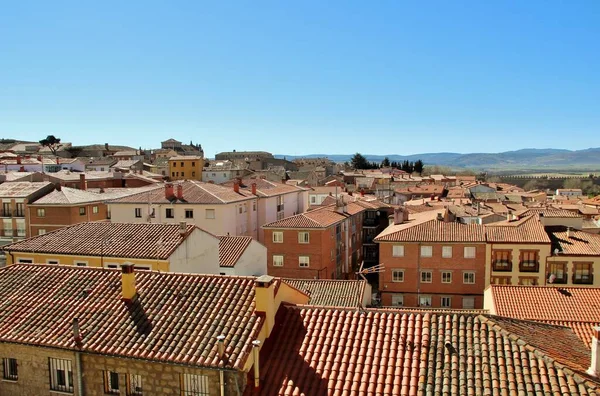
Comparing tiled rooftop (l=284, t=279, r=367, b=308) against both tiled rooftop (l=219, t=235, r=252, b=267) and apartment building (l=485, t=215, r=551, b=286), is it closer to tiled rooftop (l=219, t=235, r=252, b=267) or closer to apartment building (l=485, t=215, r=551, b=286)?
tiled rooftop (l=219, t=235, r=252, b=267)

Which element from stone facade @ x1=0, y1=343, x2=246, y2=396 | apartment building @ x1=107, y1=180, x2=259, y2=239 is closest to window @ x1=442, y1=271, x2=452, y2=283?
apartment building @ x1=107, y1=180, x2=259, y2=239

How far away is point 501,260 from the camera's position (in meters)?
40.2

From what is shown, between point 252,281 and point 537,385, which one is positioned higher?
point 252,281

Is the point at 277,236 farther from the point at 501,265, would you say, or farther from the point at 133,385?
the point at 133,385

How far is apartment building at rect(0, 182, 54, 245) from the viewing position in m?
49.3

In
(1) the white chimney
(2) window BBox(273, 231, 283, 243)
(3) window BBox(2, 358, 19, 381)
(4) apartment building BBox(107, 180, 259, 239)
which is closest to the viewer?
(1) the white chimney

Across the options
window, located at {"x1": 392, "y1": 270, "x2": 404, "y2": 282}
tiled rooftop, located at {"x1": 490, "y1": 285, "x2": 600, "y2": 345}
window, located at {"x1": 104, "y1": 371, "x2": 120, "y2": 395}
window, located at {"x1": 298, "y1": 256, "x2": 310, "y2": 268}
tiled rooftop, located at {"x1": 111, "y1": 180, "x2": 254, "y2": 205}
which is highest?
tiled rooftop, located at {"x1": 111, "y1": 180, "x2": 254, "y2": 205}

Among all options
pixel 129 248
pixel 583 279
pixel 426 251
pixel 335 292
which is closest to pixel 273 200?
pixel 426 251

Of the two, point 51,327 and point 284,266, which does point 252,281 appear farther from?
point 284,266

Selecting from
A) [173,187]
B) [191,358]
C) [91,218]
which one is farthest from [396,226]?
[191,358]

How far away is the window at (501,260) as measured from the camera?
3997 cm

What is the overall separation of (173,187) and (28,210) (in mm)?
13565

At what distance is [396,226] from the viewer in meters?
47.2

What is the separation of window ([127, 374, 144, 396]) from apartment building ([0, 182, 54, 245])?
41.8 m
